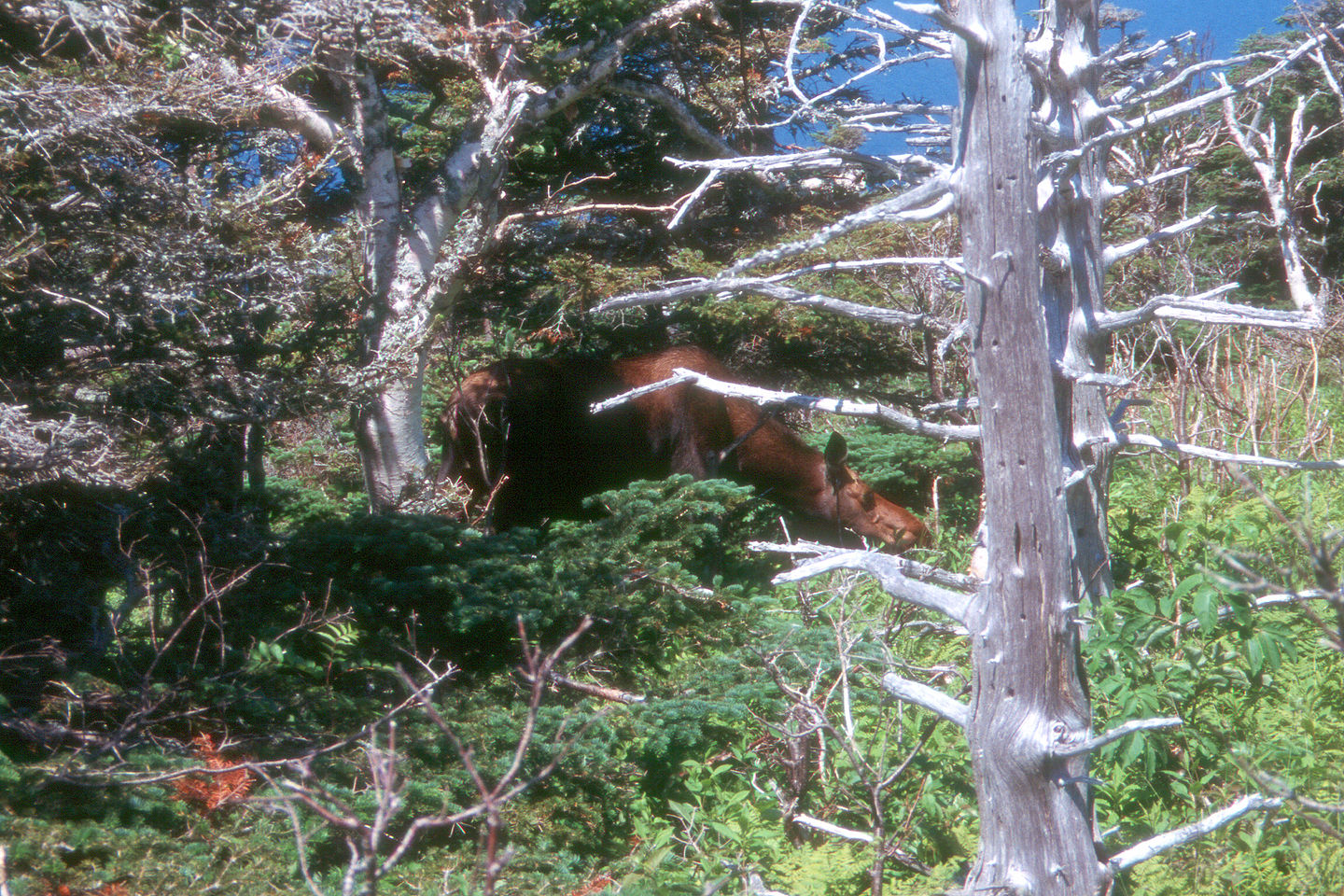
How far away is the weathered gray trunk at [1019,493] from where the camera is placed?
2754 mm

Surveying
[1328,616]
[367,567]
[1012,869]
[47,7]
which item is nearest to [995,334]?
[1012,869]

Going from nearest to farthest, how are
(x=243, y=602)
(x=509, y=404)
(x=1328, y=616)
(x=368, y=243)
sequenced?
(x=1328, y=616) → (x=243, y=602) → (x=368, y=243) → (x=509, y=404)

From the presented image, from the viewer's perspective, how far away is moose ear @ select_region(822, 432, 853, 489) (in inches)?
278

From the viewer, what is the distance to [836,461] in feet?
23.6

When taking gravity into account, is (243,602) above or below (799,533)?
above

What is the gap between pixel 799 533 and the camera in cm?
801

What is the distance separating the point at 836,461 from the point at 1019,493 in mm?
4384

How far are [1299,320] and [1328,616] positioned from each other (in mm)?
2089

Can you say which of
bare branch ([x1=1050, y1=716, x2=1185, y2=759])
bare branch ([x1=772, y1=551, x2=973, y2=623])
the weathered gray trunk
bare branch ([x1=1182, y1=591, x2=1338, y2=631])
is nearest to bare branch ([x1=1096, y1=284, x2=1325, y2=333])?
the weathered gray trunk

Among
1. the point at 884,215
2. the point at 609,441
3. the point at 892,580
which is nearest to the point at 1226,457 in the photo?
the point at 892,580

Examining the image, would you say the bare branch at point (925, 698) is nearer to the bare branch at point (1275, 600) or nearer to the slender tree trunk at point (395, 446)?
the bare branch at point (1275, 600)

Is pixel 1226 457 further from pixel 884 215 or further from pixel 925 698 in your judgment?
pixel 884 215

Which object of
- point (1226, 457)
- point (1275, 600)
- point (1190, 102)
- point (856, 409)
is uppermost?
point (1190, 102)

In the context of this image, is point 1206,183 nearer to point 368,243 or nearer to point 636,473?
point 636,473
